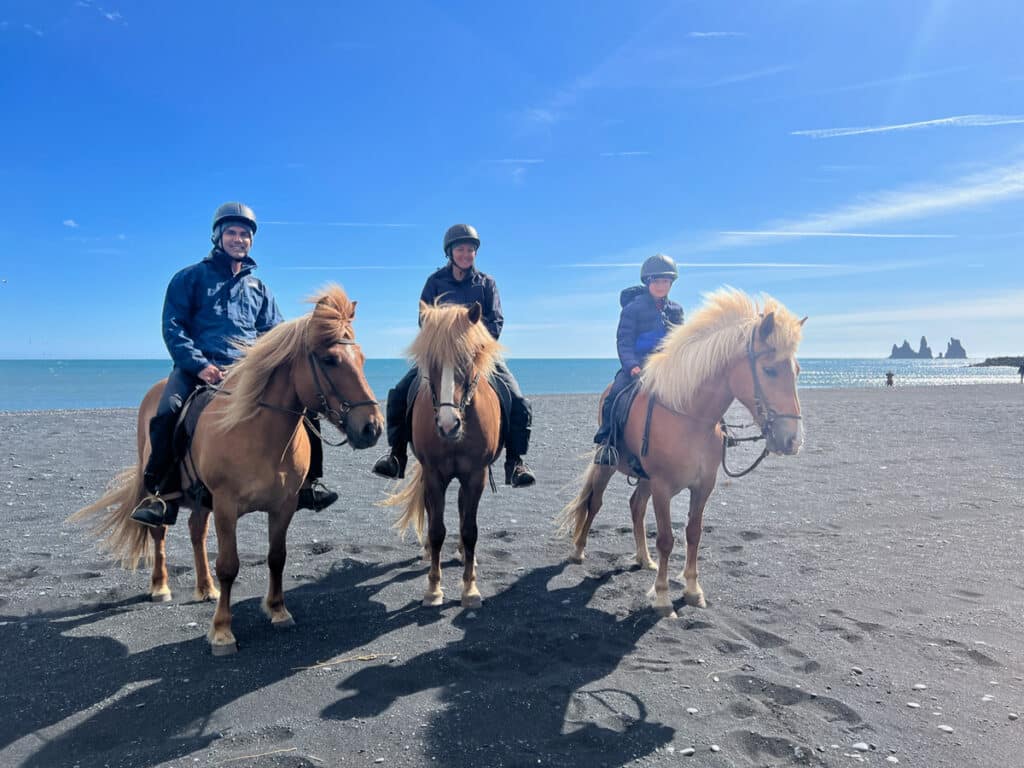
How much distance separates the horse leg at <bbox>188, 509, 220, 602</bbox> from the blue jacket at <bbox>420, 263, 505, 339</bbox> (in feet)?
9.05

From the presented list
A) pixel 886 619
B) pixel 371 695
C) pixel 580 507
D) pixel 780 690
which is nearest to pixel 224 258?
pixel 371 695

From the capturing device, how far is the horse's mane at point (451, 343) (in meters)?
4.38

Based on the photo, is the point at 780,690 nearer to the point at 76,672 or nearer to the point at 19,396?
the point at 76,672

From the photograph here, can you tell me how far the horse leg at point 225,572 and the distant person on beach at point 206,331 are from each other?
679 millimetres

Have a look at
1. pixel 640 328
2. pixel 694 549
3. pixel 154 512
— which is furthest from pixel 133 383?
pixel 694 549

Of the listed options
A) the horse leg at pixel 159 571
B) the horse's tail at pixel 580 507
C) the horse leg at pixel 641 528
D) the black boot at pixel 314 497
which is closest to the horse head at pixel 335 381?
the black boot at pixel 314 497

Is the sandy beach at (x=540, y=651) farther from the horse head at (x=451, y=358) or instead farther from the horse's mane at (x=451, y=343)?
the horse's mane at (x=451, y=343)

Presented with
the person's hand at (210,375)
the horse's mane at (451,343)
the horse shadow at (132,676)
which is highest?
the horse's mane at (451,343)

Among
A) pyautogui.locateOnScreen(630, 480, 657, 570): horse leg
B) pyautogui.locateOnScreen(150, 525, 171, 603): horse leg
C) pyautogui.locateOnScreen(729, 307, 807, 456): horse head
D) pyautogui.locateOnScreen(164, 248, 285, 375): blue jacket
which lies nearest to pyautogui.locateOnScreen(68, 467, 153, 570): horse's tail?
pyautogui.locateOnScreen(150, 525, 171, 603): horse leg

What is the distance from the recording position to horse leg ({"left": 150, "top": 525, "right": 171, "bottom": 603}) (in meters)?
4.84

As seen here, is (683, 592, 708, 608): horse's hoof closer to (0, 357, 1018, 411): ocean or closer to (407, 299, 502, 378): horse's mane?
(407, 299, 502, 378): horse's mane

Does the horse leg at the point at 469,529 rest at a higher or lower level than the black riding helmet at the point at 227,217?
lower

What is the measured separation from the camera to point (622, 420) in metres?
5.37

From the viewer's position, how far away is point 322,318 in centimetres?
391
